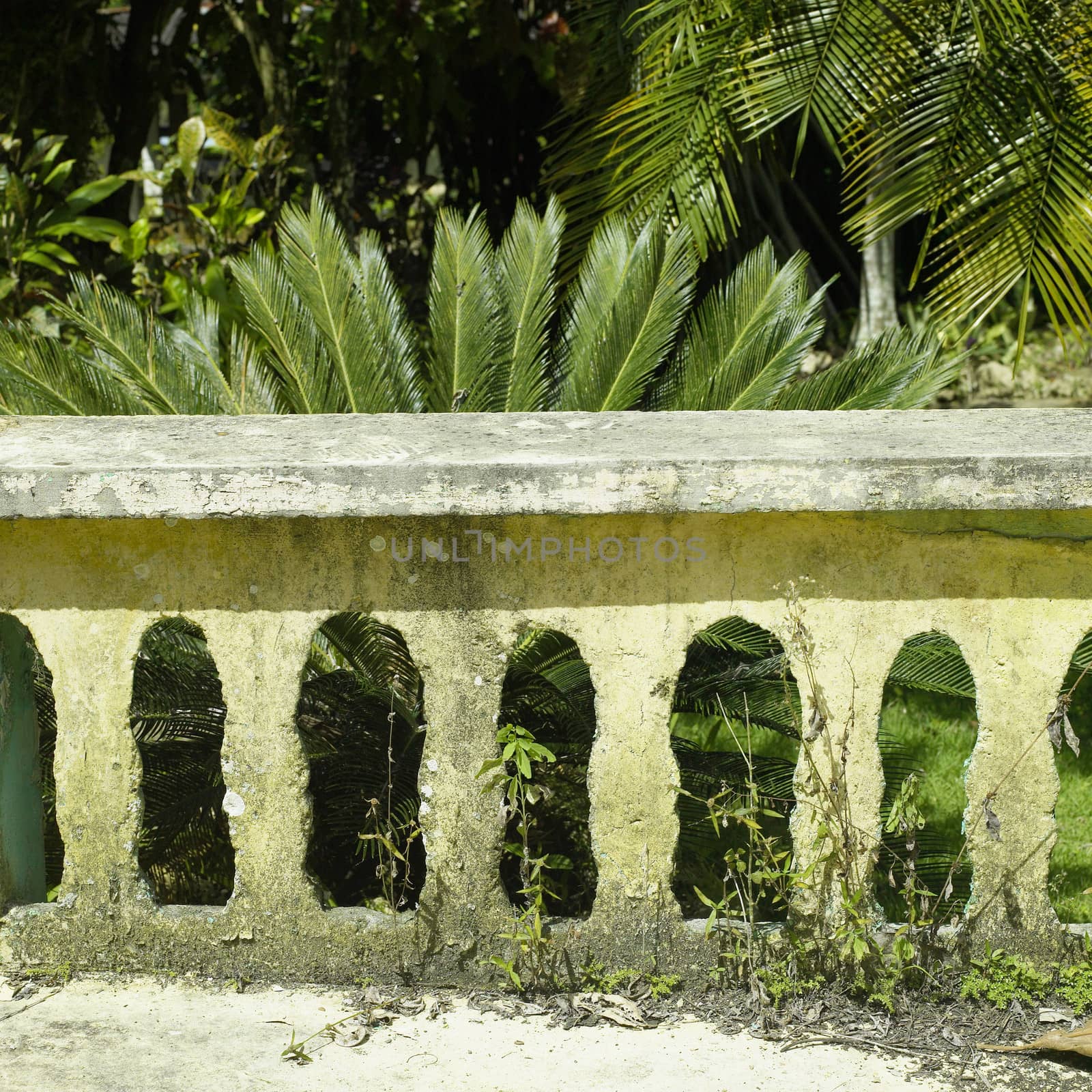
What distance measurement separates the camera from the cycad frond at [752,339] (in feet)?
12.0

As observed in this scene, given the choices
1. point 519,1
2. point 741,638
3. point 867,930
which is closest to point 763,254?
point 741,638

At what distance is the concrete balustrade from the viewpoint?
194 cm

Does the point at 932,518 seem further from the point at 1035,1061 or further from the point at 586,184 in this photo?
the point at 586,184

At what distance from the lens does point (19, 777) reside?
7.56 ft

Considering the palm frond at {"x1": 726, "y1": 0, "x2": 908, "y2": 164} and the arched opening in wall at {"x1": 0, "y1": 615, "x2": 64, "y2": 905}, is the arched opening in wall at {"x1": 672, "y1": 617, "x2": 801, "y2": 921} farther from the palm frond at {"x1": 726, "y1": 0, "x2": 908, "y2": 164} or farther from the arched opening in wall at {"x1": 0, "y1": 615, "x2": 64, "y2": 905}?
the palm frond at {"x1": 726, "y1": 0, "x2": 908, "y2": 164}

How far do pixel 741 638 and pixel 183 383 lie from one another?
1730 mm

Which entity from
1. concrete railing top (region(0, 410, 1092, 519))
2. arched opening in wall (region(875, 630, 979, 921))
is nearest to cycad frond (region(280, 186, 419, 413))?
arched opening in wall (region(875, 630, 979, 921))

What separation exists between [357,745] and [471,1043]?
3.77 feet

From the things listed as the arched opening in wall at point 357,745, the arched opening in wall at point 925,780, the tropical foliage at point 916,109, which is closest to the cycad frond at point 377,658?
the arched opening in wall at point 357,745

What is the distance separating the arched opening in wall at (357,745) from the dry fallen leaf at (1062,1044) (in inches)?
53.1

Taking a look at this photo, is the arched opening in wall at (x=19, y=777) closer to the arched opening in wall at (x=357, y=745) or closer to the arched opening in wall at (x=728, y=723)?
the arched opening in wall at (x=357, y=745)

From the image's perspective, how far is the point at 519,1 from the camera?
24.5 feet

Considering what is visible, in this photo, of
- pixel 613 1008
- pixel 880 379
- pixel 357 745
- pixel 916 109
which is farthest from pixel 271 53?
pixel 613 1008

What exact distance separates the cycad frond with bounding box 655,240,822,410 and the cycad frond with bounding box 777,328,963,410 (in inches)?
3.3
